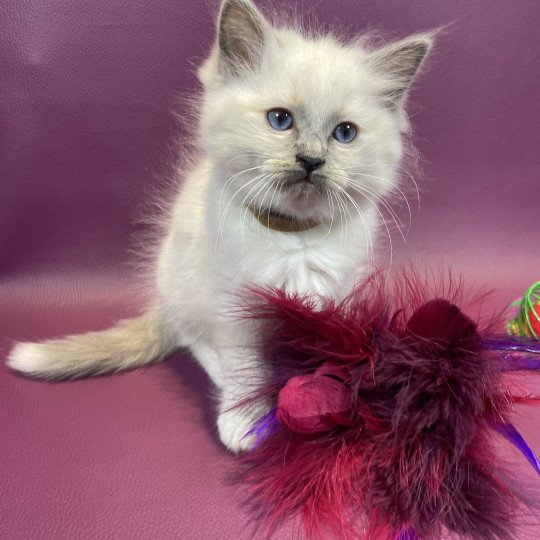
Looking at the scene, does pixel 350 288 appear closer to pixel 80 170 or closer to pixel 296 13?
pixel 296 13

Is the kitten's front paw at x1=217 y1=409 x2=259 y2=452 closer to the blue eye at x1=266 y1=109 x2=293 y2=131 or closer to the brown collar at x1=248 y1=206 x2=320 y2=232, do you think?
the brown collar at x1=248 y1=206 x2=320 y2=232

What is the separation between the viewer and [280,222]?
1025 mm

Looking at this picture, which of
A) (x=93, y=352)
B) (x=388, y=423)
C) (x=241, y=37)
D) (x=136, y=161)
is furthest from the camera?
(x=136, y=161)

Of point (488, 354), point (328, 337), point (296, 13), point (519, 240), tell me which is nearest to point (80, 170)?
point (296, 13)

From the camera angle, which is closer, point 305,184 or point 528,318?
point 305,184

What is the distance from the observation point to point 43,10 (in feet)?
4.56

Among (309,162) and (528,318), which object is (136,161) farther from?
(528,318)

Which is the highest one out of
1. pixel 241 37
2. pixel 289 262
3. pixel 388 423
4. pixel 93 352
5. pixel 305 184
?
pixel 241 37

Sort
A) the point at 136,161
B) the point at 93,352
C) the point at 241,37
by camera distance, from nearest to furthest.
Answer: the point at 241,37, the point at 93,352, the point at 136,161

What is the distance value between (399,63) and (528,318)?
0.60m

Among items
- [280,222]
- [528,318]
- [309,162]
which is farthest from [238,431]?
[528,318]

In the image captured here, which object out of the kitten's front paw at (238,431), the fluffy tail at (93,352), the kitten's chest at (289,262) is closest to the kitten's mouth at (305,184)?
the kitten's chest at (289,262)

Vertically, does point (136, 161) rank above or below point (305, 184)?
below

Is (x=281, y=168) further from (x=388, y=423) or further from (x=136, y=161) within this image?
(x=136, y=161)
